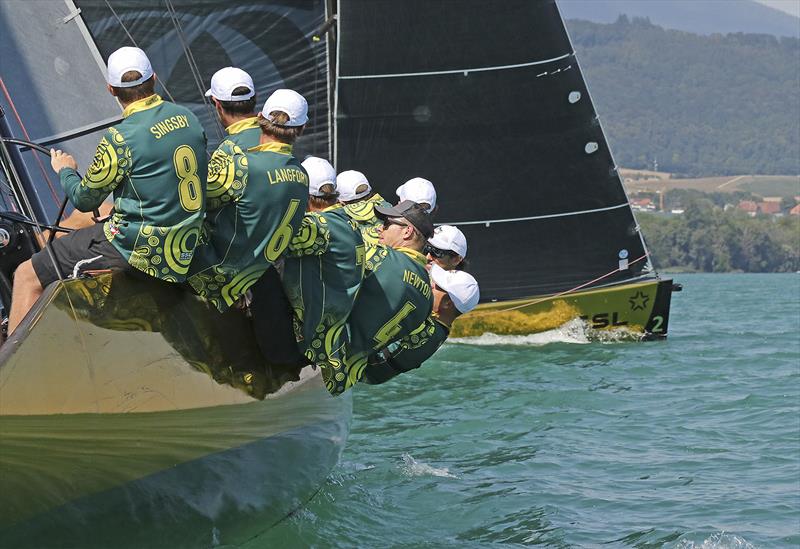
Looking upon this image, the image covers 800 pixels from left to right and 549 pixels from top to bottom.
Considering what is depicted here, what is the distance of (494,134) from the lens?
16.1 meters

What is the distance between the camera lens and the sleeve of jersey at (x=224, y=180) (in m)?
4.51

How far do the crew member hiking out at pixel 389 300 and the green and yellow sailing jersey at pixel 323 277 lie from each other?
0.15 meters

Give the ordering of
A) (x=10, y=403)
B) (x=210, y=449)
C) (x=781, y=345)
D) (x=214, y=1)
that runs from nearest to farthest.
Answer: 1. (x=10, y=403)
2. (x=210, y=449)
3. (x=214, y=1)
4. (x=781, y=345)

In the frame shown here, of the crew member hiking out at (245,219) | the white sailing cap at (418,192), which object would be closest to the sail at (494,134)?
the white sailing cap at (418,192)

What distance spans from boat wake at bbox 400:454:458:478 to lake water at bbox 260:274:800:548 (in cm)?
2

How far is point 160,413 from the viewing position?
14.4 feet

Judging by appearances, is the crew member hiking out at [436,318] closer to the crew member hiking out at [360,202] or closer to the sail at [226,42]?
the crew member hiking out at [360,202]

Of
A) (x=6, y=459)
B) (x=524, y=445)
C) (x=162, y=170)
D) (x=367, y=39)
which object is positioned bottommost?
(x=524, y=445)

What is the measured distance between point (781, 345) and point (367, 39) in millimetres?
6591

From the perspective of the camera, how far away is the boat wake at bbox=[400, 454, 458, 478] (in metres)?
7.42

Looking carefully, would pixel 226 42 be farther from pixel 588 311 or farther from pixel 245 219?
pixel 245 219

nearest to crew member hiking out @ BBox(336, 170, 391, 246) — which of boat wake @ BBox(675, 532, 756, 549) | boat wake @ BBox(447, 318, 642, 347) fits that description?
boat wake @ BBox(675, 532, 756, 549)

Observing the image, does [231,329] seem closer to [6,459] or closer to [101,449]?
[101,449]

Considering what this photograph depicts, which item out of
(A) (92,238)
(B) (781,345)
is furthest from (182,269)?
(B) (781,345)
